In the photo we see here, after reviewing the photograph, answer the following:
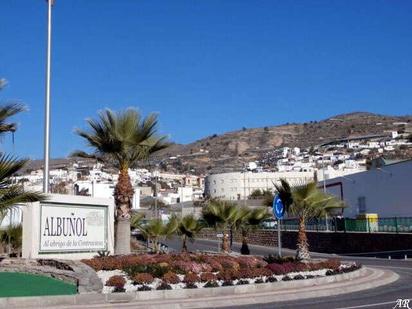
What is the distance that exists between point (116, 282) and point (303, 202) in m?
10.2

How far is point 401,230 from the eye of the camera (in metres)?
43.7

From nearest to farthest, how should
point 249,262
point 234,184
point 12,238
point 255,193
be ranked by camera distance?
point 249,262, point 12,238, point 255,193, point 234,184

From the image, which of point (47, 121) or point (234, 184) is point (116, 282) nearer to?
point (47, 121)

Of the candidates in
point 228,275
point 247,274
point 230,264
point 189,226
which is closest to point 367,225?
point 189,226

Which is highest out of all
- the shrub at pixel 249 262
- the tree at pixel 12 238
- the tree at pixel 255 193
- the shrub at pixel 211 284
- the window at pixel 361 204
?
the tree at pixel 255 193

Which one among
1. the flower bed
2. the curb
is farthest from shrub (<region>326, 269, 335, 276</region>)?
the curb

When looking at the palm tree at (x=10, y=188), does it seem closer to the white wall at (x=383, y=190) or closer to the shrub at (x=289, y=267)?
the shrub at (x=289, y=267)

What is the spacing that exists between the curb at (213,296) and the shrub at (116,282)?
807 mm

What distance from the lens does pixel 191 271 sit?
19500 millimetres

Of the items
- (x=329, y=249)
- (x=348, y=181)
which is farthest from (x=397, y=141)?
(x=329, y=249)

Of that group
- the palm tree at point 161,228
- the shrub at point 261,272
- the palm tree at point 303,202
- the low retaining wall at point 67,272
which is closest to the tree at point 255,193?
the palm tree at point 161,228

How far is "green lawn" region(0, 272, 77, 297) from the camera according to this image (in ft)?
49.8

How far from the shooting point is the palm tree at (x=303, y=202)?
81.0ft

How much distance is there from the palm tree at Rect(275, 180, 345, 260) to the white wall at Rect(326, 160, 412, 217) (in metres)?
32.4
